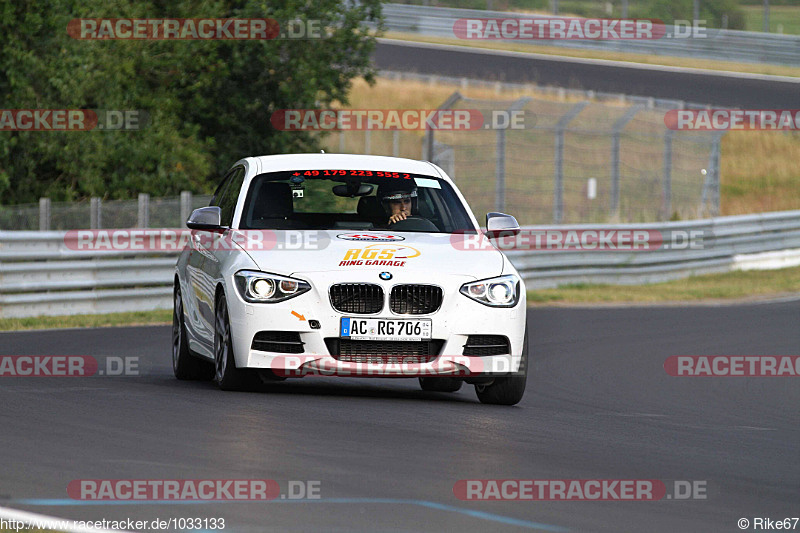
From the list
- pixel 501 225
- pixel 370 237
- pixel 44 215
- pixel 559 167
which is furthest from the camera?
pixel 559 167

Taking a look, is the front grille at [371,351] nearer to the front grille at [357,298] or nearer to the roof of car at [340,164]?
the front grille at [357,298]

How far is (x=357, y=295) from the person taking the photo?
31.4 ft

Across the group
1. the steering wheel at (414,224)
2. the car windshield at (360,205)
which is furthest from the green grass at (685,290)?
the steering wheel at (414,224)

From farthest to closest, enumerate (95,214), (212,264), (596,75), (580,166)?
(596,75)
(580,166)
(95,214)
(212,264)

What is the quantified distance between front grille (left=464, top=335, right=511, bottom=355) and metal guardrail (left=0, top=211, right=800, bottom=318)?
900 centimetres

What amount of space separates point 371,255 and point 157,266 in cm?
1044

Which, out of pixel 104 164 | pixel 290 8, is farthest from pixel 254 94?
pixel 104 164

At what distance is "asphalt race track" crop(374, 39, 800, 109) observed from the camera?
1698 inches

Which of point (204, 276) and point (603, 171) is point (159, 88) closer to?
point (603, 171)

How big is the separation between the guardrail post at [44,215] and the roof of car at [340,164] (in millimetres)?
8675

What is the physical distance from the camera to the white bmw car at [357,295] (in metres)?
9.53

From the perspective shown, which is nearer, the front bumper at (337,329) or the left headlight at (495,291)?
the front bumper at (337,329)

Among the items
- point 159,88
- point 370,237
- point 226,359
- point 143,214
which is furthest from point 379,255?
point 159,88

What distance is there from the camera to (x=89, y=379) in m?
11.2
